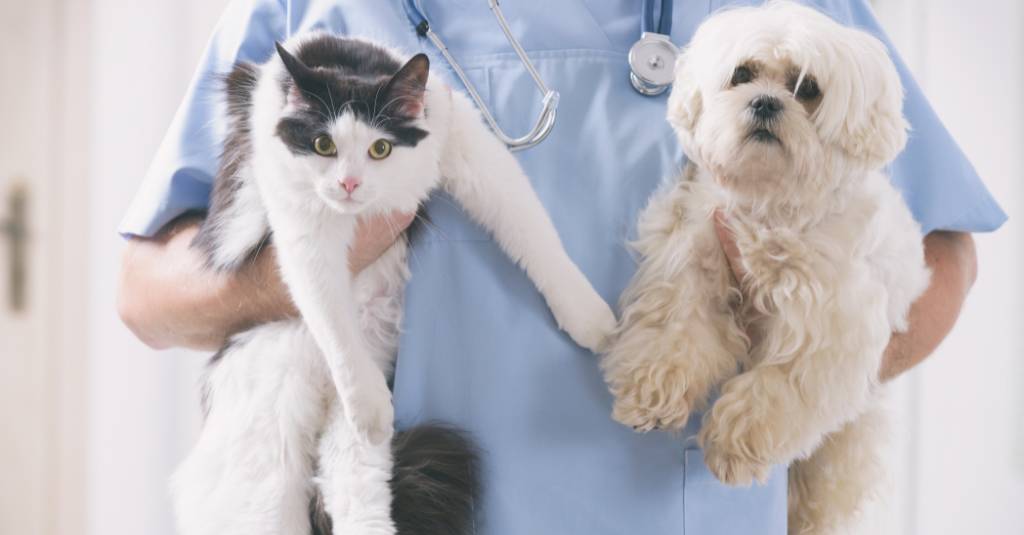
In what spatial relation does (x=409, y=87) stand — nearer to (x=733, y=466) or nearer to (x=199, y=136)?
(x=199, y=136)

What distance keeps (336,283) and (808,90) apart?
0.55 meters

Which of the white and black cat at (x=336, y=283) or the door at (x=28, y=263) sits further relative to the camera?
the door at (x=28, y=263)

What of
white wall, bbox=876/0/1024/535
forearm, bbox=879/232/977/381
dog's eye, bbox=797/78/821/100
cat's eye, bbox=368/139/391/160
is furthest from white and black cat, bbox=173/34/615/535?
white wall, bbox=876/0/1024/535

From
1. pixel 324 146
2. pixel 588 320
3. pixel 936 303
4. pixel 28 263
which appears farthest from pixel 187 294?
pixel 936 303

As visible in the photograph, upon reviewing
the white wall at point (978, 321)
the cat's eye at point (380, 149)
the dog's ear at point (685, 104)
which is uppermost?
the dog's ear at point (685, 104)

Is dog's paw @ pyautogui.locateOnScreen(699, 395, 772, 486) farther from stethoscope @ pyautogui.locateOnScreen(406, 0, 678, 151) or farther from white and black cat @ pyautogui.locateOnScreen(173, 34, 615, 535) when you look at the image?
stethoscope @ pyautogui.locateOnScreen(406, 0, 678, 151)

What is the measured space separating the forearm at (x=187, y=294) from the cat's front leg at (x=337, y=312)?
87mm

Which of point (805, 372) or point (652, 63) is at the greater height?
point (652, 63)

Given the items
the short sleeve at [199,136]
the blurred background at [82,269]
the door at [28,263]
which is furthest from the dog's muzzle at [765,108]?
the door at [28,263]

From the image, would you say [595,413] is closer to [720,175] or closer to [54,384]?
[720,175]

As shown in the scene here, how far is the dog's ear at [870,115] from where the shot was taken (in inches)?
36.8

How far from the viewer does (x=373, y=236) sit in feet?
2.96

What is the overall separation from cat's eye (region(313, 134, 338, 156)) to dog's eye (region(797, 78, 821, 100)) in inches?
20.2

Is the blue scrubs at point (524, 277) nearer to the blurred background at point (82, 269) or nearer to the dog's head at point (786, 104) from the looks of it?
the dog's head at point (786, 104)
